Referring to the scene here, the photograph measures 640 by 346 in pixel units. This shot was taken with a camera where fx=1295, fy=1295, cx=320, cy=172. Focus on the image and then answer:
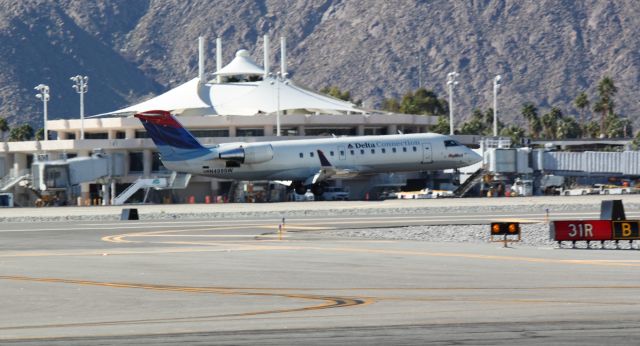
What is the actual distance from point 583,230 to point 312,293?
15609mm

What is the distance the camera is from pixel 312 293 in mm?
27047

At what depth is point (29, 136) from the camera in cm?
18212

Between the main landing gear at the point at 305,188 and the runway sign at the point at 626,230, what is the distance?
4185 cm

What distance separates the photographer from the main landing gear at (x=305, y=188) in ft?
267

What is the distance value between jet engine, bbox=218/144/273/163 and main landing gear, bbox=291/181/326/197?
4.01 meters

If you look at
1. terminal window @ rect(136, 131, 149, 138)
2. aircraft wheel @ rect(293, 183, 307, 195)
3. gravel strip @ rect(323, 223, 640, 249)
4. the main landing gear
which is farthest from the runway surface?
terminal window @ rect(136, 131, 149, 138)

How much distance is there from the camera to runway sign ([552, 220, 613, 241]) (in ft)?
132

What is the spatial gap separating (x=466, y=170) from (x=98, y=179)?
89.0 feet

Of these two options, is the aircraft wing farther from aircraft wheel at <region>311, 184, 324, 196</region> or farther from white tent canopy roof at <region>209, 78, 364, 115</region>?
white tent canopy roof at <region>209, 78, 364, 115</region>

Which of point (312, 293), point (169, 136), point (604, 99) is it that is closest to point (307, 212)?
point (169, 136)

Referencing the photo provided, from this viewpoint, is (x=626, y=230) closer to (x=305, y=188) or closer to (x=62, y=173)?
(x=305, y=188)

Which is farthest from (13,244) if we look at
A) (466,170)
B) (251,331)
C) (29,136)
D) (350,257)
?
(29,136)

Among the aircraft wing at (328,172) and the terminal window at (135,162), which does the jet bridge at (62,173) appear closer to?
the terminal window at (135,162)

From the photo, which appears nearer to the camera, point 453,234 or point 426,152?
point 453,234
